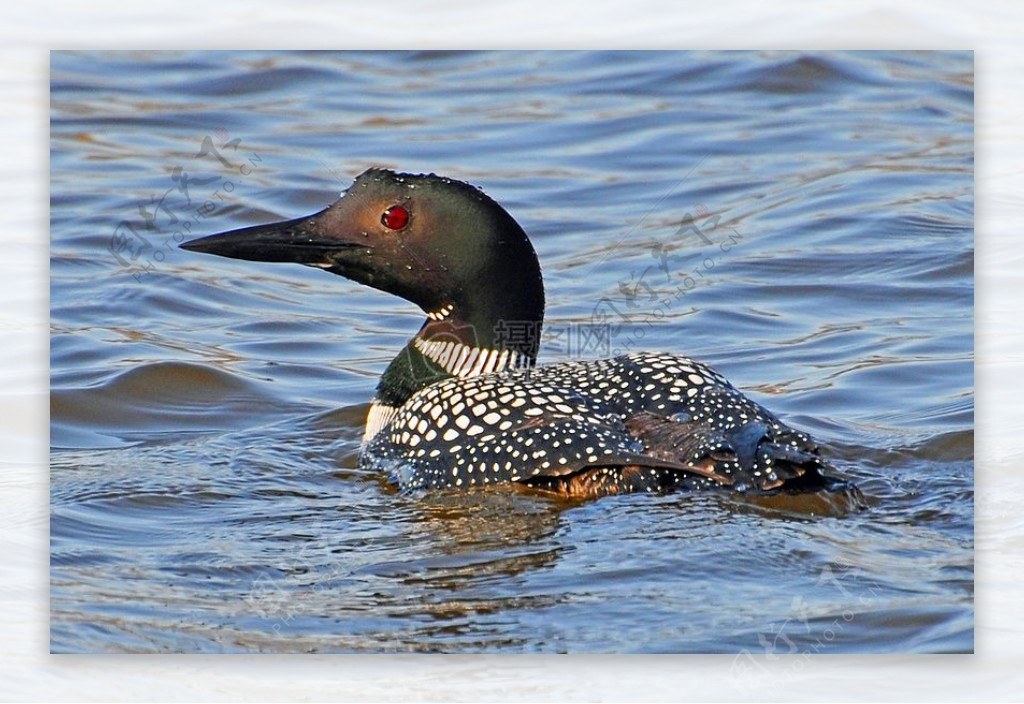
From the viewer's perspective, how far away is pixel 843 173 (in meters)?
5.62

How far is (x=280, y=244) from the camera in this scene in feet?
16.0

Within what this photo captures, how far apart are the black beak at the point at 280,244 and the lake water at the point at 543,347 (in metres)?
0.38

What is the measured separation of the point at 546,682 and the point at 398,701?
0.32m

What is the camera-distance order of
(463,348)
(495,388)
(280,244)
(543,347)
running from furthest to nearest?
(543,347) < (463,348) < (280,244) < (495,388)

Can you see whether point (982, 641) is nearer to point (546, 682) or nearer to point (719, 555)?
point (719, 555)

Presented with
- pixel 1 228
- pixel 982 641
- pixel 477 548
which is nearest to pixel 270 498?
pixel 477 548

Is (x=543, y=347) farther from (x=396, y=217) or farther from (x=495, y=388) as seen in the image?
(x=495, y=388)

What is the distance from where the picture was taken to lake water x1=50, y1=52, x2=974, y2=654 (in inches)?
166

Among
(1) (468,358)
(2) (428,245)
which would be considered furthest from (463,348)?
(2) (428,245)

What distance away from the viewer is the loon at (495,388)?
14.6 ft

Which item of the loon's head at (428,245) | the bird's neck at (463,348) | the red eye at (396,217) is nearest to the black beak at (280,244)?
the loon's head at (428,245)

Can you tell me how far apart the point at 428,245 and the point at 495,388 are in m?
0.47

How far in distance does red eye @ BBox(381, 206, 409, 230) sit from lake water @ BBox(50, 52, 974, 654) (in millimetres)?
366

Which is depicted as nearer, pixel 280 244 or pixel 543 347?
pixel 280 244
